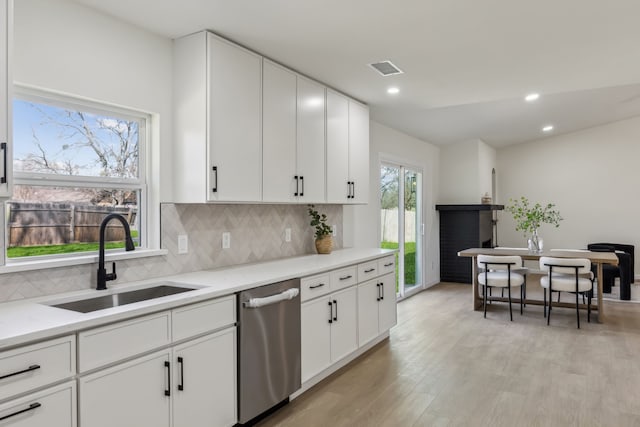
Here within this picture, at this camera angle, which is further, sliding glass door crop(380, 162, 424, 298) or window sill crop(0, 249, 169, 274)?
sliding glass door crop(380, 162, 424, 298)

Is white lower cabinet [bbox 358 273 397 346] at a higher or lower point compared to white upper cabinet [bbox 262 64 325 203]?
lower

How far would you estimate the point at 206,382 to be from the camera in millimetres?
2234

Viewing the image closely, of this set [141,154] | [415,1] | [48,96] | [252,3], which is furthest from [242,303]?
[415,1]

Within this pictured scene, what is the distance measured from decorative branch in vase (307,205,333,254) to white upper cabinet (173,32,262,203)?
4.01 ft

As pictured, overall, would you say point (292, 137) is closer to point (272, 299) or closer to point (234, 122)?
point (234, 122)

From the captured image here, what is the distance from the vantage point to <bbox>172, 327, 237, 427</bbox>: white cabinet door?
6.88ft

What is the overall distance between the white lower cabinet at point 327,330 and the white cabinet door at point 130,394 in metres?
1.13

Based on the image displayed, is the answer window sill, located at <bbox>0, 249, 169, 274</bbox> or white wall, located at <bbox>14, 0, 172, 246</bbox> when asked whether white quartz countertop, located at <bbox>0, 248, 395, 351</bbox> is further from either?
white wall, located at <bbox>14, 0, 172, 246</bbox>

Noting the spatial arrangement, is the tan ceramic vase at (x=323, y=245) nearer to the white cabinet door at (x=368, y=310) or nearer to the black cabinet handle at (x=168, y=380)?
the white cabinet door at (x=368, y=310)

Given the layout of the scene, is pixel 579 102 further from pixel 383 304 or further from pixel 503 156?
pixel 383 304

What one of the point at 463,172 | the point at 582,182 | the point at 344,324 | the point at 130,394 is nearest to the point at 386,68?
the point at 344,324

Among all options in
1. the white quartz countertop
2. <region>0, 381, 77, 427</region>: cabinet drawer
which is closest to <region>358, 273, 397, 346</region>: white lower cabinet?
the white quartz countertop

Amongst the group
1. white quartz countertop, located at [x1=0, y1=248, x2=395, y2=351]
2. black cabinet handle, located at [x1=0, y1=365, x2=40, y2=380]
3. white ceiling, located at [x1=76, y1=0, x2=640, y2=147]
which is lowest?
black cabinet handle, located at [x1=0, y1=365, x2=40, y2=380]

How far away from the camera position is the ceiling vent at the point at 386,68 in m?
3.36
